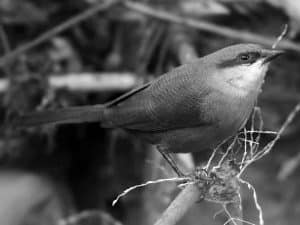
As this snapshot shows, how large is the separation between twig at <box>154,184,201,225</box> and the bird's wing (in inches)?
32.3

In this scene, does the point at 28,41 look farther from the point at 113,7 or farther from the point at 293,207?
the point at 293,207

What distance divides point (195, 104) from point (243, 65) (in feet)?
1.26

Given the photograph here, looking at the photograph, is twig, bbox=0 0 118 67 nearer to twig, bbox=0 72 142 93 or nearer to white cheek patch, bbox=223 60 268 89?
twig, bbox=0 72 142 93

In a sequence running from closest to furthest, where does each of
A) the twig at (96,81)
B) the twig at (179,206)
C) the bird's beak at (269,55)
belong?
the twig at (179,206) → the bird's beak at (269,55) → the twig at (96,81)

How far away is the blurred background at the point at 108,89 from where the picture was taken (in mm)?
4773

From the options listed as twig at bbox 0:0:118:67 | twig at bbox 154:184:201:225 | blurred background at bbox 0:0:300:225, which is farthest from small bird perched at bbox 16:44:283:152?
twig at bbox 0:0:118:67

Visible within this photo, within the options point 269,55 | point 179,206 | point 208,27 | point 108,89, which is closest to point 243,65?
point 269,55

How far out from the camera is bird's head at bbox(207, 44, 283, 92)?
338cm

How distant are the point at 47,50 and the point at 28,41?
21cm

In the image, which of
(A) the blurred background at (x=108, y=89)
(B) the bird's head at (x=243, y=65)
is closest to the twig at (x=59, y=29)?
(A) the blurred background at (x=108, y=89)

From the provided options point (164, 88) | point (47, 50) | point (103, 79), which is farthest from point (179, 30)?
point (164, 88)

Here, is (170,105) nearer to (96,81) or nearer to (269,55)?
(269,55)

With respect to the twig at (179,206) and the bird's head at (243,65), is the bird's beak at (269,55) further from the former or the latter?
the twig at (179,206)

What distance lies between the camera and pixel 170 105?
3.68 metres
